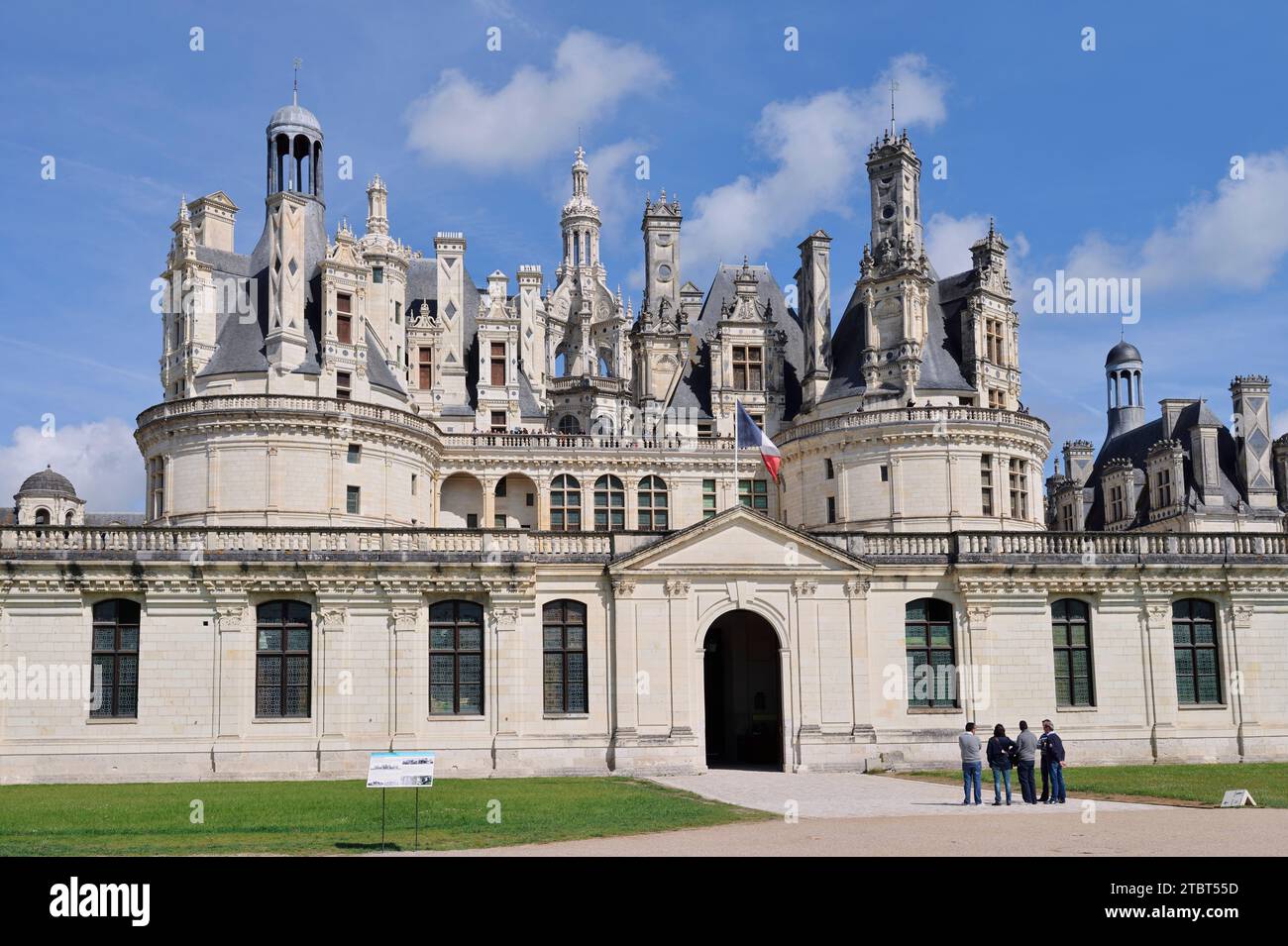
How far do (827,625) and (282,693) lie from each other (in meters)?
15.3

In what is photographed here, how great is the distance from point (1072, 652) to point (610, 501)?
26.2m

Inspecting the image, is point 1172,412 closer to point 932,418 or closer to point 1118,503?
point 1118,503

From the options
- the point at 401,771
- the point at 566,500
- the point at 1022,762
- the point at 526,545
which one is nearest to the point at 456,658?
the point at 526,545

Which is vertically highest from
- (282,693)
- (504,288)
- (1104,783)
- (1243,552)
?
(504,288)

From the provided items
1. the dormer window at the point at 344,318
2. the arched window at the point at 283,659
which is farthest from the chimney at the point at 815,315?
the arched window at the point at 283,659

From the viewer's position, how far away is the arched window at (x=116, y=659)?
36188mm

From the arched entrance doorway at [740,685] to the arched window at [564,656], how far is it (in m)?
5.79

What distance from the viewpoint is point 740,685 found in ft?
139

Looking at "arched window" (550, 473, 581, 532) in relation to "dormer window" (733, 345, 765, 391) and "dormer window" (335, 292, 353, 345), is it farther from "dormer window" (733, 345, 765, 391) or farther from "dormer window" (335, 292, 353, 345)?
"dormer window" (335, 292, 353, 345)

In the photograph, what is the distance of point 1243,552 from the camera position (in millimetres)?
40062

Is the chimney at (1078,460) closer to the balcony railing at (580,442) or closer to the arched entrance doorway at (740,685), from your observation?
the balcony railing at (580,442)
